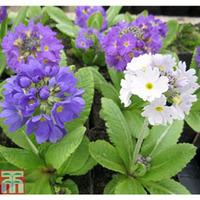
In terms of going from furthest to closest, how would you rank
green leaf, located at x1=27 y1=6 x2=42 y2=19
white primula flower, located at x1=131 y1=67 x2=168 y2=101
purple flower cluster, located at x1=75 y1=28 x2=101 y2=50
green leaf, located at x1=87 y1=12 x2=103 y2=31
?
green leaf, located at x1=27 y1=6 x2=42 y2=19, green leaf, located at x1=87 y1=12 x2=103 y2=31, purple flower cluster, located at x1=75 y1=28 x2=101 y2=50, white primula flower, located at x1=131 y1=67 x2=168 y2=101

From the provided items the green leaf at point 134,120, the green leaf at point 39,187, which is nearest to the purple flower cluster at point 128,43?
the green leaf at point 134,120

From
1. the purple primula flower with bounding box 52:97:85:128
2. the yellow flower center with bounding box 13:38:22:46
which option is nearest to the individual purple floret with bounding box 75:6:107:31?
the yellow flower center with bounding box 13:38:22:46

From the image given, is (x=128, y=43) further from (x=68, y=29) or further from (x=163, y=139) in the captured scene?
(x=68, y=29)

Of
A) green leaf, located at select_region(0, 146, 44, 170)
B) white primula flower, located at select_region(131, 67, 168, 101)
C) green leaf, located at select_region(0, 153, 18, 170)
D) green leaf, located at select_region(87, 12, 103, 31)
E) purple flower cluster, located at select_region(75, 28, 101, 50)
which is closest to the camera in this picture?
white primula flower, located at select_region(131, 67, 168, 101)

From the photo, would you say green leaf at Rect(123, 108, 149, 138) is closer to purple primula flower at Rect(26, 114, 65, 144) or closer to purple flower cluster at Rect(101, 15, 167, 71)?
purple flower cluster at Rect(101, 15, 167, 71)

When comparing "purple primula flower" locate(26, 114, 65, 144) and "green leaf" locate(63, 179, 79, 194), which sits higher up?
"purple primula flower" locate(26, 114, 65, 144)

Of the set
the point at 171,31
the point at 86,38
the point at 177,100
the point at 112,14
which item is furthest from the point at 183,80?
the point at 112,14

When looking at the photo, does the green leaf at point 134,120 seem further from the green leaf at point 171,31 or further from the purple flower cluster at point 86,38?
the green leaf at point 171,31
